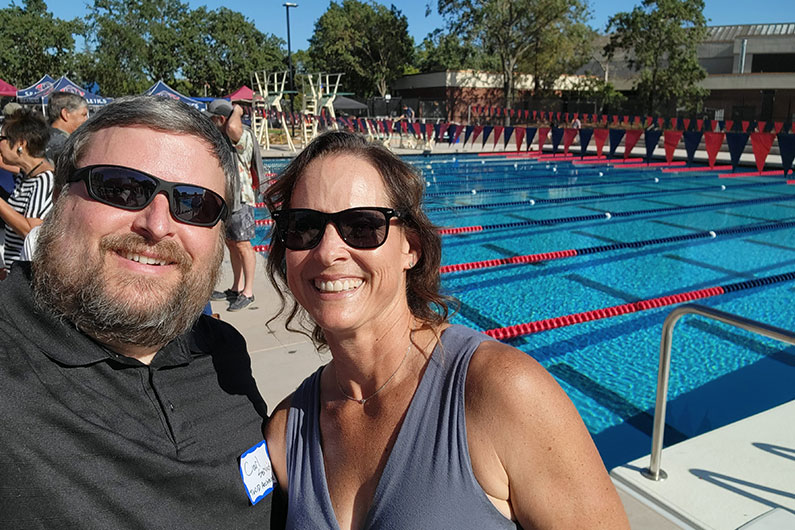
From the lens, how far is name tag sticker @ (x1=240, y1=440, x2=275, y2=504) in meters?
Answer: 1.33

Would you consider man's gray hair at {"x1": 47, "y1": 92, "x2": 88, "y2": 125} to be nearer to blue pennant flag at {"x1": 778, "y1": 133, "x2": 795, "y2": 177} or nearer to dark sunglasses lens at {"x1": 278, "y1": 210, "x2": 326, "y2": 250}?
dark sunglasses lens at {"x1": 278, "y1": 210, "x2": 326, "y2": 250}

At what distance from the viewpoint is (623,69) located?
1810 inches

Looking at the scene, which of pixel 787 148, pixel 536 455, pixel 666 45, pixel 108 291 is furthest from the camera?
pixel 666 45

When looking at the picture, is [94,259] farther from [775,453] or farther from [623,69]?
[623,69]

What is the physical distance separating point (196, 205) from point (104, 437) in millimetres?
581

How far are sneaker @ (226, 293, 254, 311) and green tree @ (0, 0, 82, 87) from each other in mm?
39789

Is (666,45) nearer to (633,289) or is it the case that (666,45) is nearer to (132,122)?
(633,289)

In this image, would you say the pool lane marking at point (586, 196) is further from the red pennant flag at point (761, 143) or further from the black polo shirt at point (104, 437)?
the black polo shirt at point (104, 437)

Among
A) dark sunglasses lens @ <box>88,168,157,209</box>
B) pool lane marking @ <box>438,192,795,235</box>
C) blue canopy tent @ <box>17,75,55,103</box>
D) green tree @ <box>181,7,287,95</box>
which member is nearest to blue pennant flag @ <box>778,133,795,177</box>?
pool lane marking @ <box>438,192,795,235</box>

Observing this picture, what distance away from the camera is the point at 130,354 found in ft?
4.32


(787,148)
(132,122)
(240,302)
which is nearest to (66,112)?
(240,302)

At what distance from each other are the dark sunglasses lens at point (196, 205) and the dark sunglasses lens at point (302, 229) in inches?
7.2

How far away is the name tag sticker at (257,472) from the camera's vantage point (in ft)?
4.35

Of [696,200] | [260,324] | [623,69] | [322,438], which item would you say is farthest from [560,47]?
[322,438]
